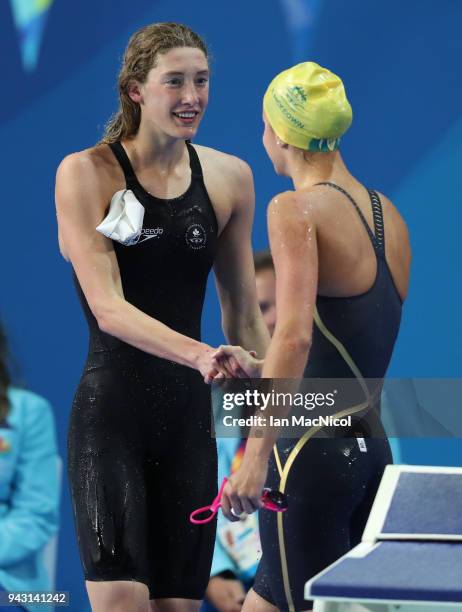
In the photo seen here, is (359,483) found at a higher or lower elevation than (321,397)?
lower

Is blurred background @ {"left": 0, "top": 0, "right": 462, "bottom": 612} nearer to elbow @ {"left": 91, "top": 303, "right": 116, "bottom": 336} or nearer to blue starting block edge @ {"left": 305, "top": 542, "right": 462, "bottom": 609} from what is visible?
elbow @ {"left": 91, "top": 303, "right": 116, "bottom": 336}

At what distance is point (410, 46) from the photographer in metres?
5.18

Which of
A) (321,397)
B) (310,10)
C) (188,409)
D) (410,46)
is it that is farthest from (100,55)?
(321,397)

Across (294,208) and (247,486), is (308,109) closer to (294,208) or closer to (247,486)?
(294,208)

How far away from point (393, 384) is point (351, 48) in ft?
5.17

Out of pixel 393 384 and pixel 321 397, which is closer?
pixel 321 397

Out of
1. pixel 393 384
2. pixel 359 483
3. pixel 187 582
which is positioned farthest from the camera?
pixel 393 384

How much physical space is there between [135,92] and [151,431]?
1.06 m

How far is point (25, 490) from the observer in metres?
4.84

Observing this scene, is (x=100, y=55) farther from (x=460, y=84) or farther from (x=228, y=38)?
(x=460, y=84)

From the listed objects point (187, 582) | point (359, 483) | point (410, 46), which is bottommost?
point (187, 582)

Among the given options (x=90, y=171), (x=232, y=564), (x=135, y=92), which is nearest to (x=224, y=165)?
(x=135, y=92)

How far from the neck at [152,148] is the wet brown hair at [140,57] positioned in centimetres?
5

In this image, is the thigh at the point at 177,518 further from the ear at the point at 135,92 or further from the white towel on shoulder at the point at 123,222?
the ear at the point at 135,92
